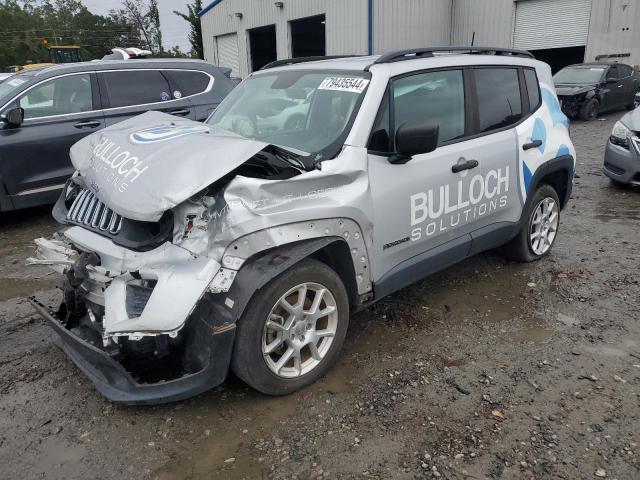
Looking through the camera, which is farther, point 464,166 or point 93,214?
point 464,166

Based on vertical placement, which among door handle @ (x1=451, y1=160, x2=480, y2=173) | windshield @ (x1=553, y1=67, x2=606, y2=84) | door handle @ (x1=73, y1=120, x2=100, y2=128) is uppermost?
windshield @ (x1=553, y1=67, x2=606, y2=84)

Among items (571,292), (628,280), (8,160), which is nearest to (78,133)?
(8,160)

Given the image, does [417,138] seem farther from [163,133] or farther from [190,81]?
[190,81]

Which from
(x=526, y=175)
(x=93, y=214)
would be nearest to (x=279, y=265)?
(x=93, y=214)

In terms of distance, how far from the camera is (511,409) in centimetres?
290

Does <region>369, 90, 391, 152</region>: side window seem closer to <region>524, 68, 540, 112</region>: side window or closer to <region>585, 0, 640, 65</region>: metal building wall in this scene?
<region>524, 68, 540, 112</region>: side window

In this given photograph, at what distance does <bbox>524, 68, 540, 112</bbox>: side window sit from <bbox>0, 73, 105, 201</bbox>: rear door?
506 cm

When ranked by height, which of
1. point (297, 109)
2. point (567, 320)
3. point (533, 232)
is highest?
point (297, 109)

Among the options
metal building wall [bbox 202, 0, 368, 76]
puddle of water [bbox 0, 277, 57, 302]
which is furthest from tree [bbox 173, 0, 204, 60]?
puddle of water [bbox 0, 277, 57, 302]

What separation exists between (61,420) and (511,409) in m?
2.48

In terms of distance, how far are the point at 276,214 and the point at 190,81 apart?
17.9ft

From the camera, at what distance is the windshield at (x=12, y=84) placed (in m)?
Answer: 6.33

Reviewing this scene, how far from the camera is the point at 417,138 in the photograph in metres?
3.05

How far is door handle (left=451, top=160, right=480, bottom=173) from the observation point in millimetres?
3642
